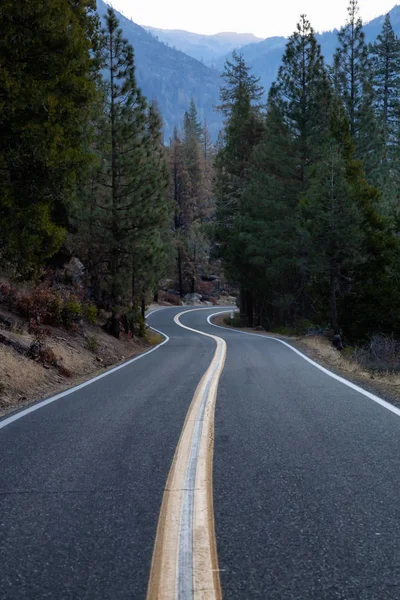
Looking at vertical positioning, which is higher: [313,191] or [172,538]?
[313,191]

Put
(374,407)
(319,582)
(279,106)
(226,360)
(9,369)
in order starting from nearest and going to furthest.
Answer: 1. (319,582)
2. (374,407)
3. (9,369)
4. (226,360)
5. (279,106)

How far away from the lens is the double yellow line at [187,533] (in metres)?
2.34

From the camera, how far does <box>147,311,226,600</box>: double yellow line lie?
2342 mm

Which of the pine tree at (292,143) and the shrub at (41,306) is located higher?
the pine tree at (292,143)

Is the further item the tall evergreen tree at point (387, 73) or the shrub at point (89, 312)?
the tall evergreen tree at point (387, 73)

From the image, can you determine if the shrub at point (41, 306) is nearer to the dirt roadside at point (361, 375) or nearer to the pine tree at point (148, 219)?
the pine tree at point (148, 219)

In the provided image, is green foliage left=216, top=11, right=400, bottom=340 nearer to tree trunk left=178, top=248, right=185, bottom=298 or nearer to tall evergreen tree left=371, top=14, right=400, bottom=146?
tall evergreen tree left=371, top=14, right=400, bottom=146

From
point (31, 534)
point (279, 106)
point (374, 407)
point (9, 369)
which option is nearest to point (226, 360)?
point (9, 369)

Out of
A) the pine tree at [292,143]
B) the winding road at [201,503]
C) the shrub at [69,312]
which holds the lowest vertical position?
the winding road at [201,503]

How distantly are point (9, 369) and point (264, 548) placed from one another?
8.18 meters

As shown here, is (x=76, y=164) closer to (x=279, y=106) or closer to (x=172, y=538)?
(x=172, y=538)

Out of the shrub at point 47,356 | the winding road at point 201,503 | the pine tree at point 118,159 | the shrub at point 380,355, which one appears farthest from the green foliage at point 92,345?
the winding road at point 201,503

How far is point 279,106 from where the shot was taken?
31.5 meters

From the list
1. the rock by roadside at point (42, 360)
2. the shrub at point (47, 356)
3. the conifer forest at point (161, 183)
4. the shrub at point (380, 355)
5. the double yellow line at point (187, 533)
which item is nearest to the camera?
the double yellow line at point (187, 533)
